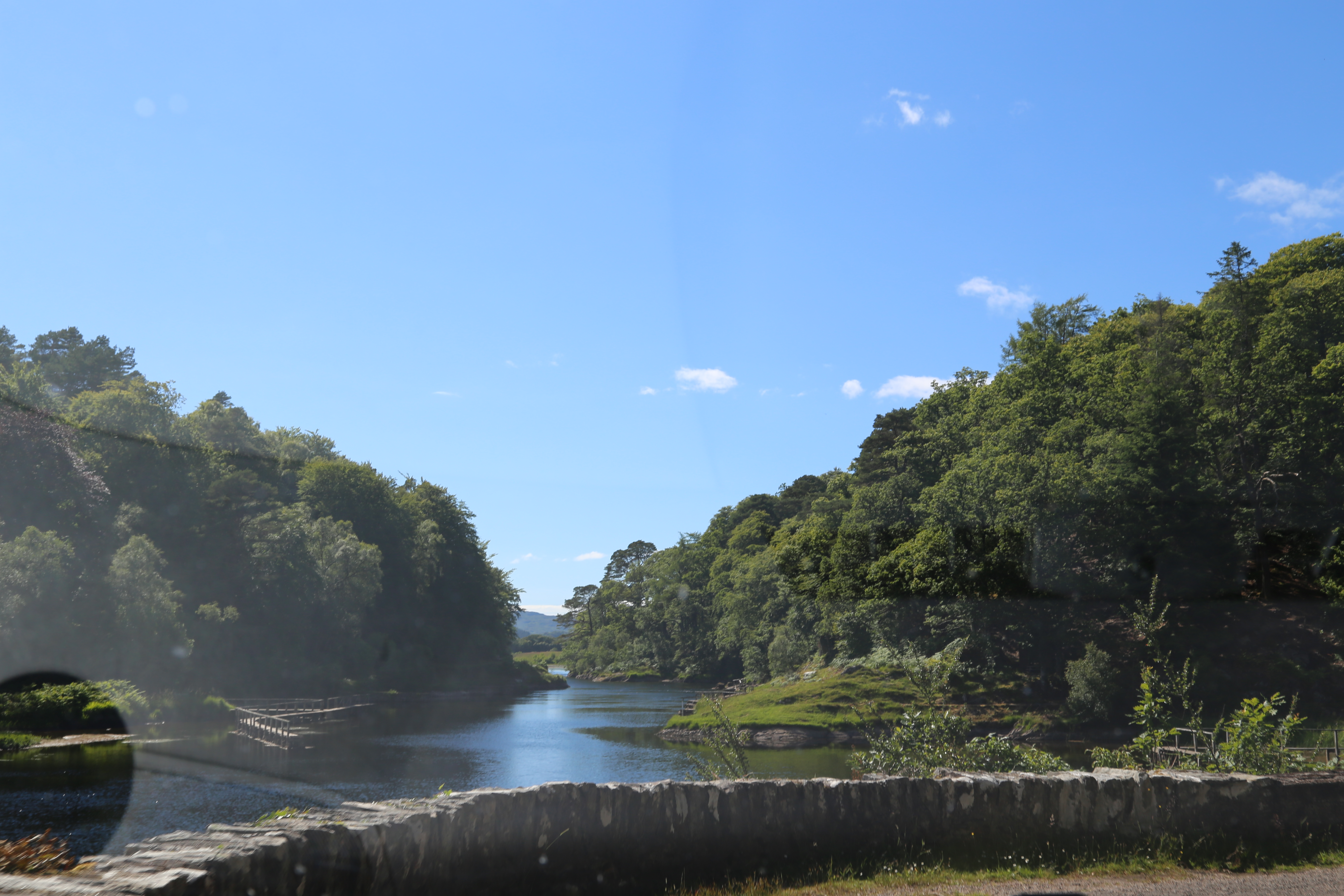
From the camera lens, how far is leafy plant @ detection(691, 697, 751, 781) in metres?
11.8

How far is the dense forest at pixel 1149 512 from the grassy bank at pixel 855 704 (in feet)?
7.24

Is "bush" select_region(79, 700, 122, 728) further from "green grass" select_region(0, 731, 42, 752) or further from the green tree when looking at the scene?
the green tree

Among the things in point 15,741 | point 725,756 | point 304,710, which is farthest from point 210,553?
point 725,756

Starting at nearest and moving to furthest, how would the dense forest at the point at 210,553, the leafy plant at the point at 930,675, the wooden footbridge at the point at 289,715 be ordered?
the leafy plant at the point at 930,675 < the wooden footbridge at the point at 289,715 < the dense forest at the point at 210,553

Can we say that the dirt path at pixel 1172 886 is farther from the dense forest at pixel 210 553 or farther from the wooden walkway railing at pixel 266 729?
the dense forest at pixel 210 553

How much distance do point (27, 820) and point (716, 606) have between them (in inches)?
3901

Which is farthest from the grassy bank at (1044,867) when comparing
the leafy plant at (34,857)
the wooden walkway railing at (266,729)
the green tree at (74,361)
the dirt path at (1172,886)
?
the green tree at (74,361)

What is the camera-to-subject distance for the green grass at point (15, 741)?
130ft

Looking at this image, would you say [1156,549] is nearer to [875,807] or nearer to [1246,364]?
[1246,364]

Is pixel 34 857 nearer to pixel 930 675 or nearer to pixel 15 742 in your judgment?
pixel 930 675

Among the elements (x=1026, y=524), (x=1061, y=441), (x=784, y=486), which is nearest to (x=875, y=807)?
(x=1026, y=524)

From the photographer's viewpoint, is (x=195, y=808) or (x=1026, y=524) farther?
(x=1026, y=524)

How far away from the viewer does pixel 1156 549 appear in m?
51.3

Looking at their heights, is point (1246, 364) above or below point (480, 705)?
above
